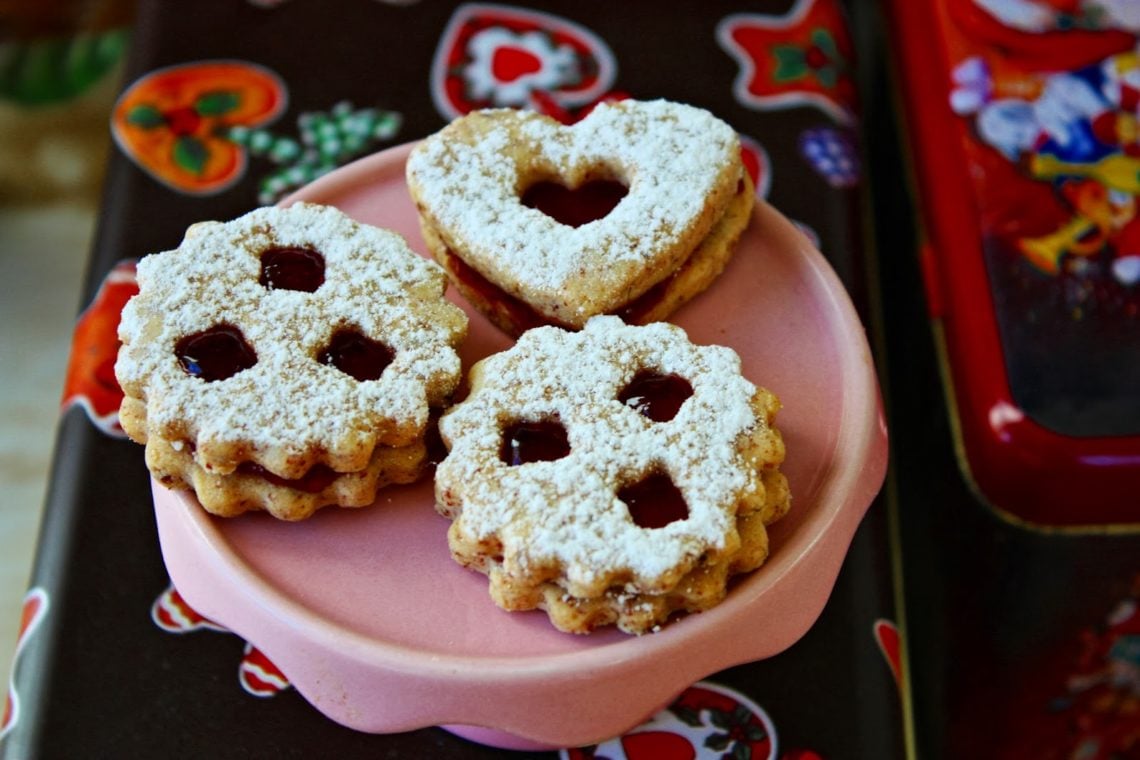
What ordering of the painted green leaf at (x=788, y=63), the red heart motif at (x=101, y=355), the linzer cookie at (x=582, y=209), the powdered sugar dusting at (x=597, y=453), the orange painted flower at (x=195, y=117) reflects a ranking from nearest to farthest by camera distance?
the powdered sugar dusting at (x=597, y=453), the linzer cookie at (x=582, y=209), the red heart motif at (x=101, y=355), the orange painted flower at (x=195, y=117), the painted green leaf at (x=788, y=63)

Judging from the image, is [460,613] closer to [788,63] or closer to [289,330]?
[289,330]

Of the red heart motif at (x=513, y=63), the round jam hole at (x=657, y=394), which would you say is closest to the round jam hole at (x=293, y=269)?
A: the round jam hole at (x=657, y=394)

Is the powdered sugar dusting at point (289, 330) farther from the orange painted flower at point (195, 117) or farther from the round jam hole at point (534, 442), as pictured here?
the orange painted flower at point (195, 117)

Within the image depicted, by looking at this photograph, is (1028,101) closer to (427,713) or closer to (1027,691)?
(1027,691)

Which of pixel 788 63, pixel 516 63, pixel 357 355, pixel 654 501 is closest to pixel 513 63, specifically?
pixel 516 63

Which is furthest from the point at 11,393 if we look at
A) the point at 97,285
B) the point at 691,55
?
the point at 691,55

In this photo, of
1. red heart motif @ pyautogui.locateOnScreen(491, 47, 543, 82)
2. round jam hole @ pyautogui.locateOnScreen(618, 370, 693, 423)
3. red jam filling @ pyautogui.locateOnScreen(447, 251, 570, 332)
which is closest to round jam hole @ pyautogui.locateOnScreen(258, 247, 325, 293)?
red jam filling @ pyautogui.locateOnScreen(447, 251, 570, 332)

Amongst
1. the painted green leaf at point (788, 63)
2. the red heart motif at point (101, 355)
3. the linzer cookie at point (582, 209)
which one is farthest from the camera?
the painted green leaf at point (788, 63)
